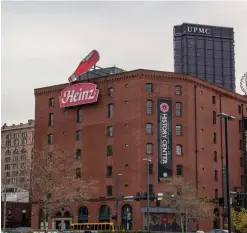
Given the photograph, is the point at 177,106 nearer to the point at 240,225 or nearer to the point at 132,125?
the point at 132,125

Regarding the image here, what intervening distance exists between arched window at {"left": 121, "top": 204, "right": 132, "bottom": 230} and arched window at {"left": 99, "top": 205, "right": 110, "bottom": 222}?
115 inches

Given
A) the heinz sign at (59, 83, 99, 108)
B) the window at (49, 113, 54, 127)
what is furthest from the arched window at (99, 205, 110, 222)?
the window at (49, 113, 54, 127)

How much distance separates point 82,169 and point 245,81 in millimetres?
36146

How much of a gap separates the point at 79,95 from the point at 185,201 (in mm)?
29207

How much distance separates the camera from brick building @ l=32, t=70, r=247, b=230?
85812mm

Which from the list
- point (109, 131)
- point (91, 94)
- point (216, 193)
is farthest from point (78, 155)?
point (216, 193)

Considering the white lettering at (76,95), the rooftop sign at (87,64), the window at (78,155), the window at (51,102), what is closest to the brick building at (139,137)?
the window at (78,155)

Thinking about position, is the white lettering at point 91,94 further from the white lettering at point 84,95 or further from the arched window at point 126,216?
the arched window at point 126,216

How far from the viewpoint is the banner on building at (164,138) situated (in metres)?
85.9

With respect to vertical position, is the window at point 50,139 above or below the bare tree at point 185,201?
above

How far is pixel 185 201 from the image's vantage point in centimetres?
7525

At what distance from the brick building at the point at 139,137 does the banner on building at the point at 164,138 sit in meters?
0.22

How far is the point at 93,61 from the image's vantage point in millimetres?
93438

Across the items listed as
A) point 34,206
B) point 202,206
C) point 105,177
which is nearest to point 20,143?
point 34,206
